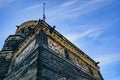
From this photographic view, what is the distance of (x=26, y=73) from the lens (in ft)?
23.5

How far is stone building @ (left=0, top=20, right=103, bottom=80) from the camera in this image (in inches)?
→ 273

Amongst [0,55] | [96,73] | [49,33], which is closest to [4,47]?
[0,55]

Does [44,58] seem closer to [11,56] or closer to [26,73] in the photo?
[26,73]

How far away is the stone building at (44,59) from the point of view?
694 cm

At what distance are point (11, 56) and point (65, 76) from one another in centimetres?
506

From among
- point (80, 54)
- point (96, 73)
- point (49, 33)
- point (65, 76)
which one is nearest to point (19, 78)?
point (65, 76)

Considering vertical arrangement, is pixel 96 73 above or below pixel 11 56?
below

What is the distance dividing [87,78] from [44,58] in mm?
3509

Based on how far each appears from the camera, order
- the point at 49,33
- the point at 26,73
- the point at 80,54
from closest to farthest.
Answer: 1. the point at 26,73
2. the point at 49,33
3. the point at 80,54

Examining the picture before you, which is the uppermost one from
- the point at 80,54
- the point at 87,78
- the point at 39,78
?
the point at 80,54

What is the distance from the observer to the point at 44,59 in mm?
7184

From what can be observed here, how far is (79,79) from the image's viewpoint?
838cm

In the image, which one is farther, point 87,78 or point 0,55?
point 0,55

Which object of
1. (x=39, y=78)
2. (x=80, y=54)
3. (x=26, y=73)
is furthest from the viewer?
(x=80, y=54)
